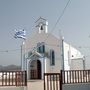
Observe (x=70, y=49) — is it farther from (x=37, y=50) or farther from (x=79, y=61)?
(x=37, y=50)

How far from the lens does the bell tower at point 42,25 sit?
39.2 metres

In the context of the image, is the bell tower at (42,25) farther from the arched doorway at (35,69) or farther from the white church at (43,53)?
the arched doorway at (35,69)

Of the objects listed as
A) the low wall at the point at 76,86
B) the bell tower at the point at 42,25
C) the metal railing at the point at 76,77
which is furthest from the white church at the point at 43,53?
A: the low wall at the point at 76,86

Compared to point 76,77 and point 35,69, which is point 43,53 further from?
point 76,77

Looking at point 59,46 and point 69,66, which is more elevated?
point 59,46

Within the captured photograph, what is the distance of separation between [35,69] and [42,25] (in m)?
6.15

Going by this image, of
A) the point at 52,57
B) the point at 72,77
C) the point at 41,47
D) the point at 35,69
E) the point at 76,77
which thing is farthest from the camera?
the point at 41,47

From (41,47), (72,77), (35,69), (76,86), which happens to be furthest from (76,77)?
(41,47)

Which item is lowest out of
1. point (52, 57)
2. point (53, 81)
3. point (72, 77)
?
point (53, 81)

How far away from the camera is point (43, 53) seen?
37.8 metres

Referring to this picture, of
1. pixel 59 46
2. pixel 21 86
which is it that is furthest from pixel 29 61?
pixel 21 86

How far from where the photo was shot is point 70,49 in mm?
41781

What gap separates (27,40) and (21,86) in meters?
22.3

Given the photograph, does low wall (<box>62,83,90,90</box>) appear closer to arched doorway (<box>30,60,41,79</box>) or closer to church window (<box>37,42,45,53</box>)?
arched doorway (<box>30,60,41,79</box>)
